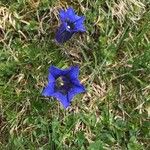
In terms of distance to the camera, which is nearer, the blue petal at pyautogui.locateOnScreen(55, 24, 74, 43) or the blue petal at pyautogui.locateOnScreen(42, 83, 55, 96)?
the blue petal at pyautogui.locateOnScreen(42, 83, 55, 96)

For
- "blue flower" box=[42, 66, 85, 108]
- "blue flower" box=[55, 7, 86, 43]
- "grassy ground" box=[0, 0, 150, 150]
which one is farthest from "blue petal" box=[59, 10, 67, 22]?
"blue flower" box=[42, 66, 85, 108]

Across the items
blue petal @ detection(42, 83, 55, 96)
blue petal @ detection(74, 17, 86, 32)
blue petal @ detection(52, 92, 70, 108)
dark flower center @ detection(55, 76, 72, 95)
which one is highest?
blue petal @ detection(74, 17, 86, 32)

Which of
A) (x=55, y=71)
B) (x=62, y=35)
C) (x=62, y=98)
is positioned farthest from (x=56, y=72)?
(x=62, y=35)

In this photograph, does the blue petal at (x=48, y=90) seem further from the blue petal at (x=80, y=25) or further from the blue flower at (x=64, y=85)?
the blue petal at (x=80, y=25)

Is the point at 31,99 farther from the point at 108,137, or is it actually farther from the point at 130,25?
the point at 130,25

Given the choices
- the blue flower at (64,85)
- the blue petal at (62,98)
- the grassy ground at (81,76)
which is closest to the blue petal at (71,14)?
the grassy ground at (81,76)

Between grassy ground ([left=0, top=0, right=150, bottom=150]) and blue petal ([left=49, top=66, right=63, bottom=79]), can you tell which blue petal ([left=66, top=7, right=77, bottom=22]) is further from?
blue petal ([left=49, top=66, right=63, bottom=79])
